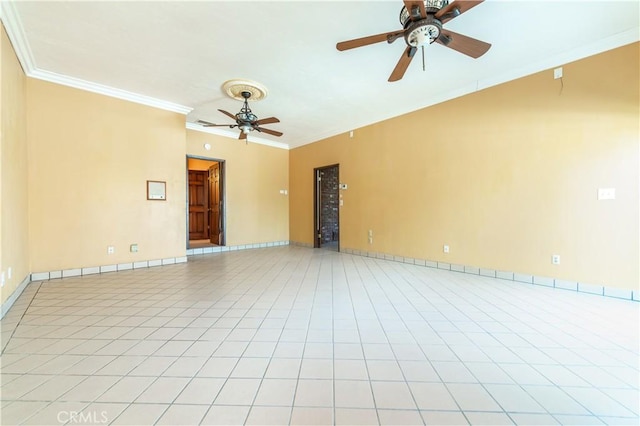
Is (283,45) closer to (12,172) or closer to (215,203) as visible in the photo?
(12,172)

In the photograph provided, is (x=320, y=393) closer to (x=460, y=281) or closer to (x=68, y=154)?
(x=460, y=281)

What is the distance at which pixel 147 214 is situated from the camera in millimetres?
4418

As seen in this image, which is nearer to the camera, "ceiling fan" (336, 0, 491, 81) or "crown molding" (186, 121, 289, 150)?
"ceiling fan" (336, 0, 491, 81)

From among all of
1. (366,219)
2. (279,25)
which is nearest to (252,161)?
(366,219)

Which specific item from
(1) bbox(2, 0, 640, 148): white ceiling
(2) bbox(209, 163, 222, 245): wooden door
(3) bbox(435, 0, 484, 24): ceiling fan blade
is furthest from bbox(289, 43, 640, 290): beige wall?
(2) bbox(209, 163, 222, 245): wooden door

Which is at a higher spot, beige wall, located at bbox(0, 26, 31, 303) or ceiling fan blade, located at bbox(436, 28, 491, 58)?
ceiling fan blade, located at bbox(436, 28, 491, 58)

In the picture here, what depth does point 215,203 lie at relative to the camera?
21.7 feet

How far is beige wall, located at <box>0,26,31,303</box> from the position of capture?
2479mm

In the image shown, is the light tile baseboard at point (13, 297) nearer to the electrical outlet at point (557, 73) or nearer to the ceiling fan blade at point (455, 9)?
the ceiling fan blade at point (455, 9)

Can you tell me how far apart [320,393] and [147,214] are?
4360 millimetres

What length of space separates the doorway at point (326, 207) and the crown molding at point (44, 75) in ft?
10.9
